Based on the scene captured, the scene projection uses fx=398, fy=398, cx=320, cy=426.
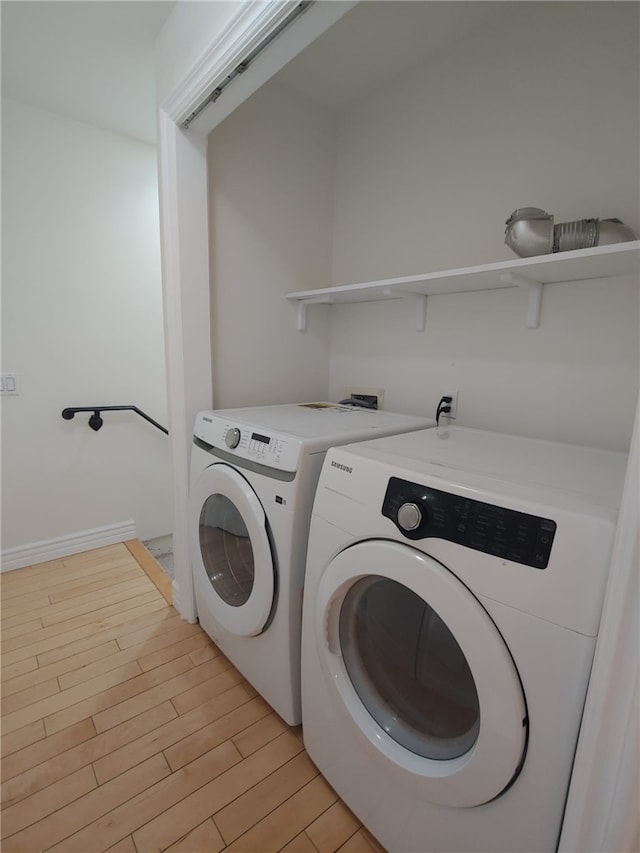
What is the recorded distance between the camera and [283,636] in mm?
1201

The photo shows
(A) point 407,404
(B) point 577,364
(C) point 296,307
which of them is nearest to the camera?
(B) point 577,364

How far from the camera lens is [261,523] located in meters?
1.19

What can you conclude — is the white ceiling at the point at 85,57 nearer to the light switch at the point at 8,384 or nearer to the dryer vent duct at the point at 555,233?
the light switch at the point at 8,384

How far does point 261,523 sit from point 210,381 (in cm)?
74

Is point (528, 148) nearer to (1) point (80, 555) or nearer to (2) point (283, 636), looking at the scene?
(2) point (283, 636)

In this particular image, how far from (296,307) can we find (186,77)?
93 centimetres

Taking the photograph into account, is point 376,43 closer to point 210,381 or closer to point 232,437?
point 210,381

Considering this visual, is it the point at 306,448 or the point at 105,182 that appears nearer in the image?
the point at 306,448

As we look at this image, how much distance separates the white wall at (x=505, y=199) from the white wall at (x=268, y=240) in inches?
8.1

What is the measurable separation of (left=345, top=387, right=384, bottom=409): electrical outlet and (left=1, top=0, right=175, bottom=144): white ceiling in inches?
61.8

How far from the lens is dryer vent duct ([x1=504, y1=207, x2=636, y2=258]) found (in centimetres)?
103

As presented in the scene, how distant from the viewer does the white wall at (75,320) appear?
1979mm

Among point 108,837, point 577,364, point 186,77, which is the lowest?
point 108,837

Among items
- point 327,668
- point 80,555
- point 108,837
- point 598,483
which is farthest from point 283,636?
point 80,555
